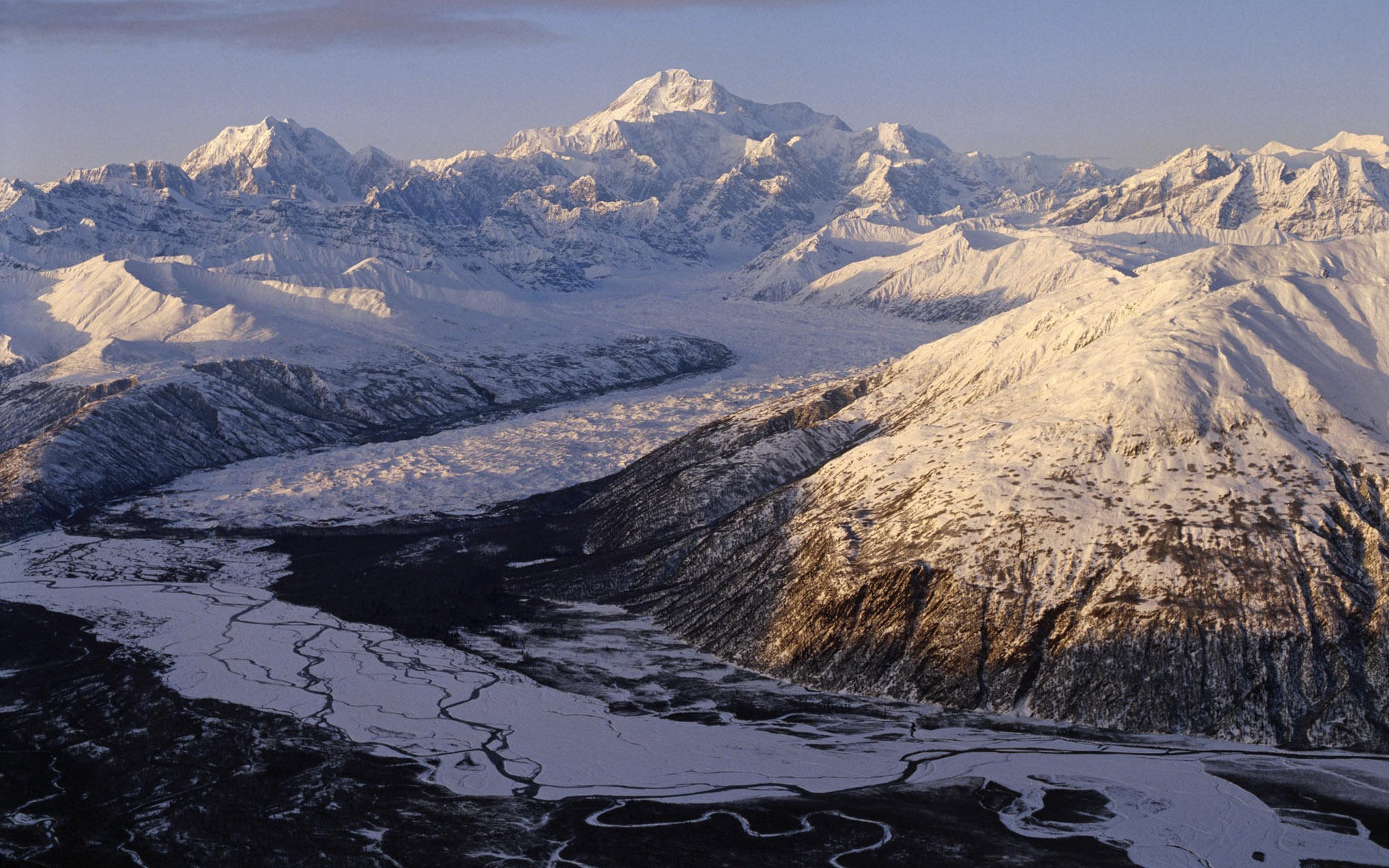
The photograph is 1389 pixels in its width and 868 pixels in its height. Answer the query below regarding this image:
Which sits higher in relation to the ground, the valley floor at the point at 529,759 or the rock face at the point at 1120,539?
the rock face at the point at 1120,539

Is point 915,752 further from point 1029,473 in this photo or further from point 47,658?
point 47,658

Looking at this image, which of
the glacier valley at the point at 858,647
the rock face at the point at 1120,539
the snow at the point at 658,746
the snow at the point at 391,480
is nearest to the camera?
the snow at the point at 658,746

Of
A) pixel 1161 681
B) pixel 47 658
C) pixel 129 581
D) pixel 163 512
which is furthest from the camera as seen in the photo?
pixel 163 512

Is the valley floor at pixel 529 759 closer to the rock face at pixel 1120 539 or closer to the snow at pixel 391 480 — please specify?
the rock face at pixel 1120 539

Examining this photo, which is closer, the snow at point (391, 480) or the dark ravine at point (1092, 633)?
the dark ravine at point (1092, 633)

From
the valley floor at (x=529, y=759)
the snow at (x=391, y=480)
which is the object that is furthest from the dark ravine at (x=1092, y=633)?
the snow at (x=391, y=480)

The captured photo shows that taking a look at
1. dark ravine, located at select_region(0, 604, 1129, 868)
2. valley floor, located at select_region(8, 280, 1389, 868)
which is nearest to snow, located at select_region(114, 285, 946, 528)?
valley floor, located at select_region(8, 280, 1389, 868)

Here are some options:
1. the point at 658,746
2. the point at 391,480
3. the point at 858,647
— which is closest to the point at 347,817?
the point at 658,746

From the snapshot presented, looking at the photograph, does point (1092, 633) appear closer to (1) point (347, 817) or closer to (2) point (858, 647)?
(2) point (858, 647)

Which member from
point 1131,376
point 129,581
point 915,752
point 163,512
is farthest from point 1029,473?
point 163,512
